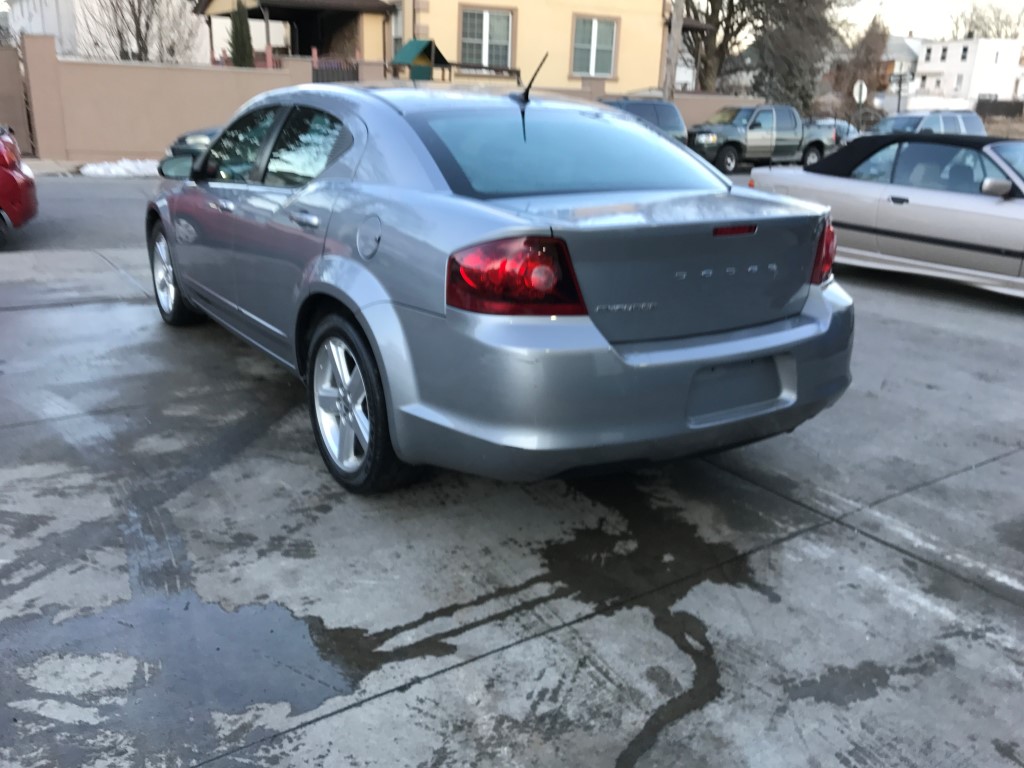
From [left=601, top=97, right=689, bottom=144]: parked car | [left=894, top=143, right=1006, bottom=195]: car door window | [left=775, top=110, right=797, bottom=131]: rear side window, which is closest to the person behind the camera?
[left=894, top=143, right=1006, bottom=195]: car door window

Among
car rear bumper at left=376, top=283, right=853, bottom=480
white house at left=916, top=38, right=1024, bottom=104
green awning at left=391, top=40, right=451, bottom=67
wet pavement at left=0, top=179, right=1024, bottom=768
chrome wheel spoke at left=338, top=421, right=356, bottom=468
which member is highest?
white house at left=916, top=38, right=1024, bottom=104

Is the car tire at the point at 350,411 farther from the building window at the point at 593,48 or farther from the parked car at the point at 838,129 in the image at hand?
the building window at the point at 593,48

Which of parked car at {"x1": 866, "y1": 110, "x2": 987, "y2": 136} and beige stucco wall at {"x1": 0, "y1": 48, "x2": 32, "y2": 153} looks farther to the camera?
parked car at {"x1": 866, "y1": 110, "x2": 987, "y2": 136}

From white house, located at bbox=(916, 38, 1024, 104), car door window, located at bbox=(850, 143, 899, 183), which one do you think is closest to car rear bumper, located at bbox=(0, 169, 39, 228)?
car door window, located at bbox=(850, 143, 899, 183)

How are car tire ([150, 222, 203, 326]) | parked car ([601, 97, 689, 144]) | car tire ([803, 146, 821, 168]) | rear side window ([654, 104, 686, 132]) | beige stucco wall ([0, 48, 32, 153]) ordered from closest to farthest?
car tire ([150, 222, 203, 326])
beige stucco wall ([0, 48, 32, 153])
parked car ([601, 97, 689, 144])
rear side window ([654, 104, 686, 132])
car tire ([803, 146, 821, 168])

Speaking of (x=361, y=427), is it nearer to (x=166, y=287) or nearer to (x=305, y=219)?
(x=305, y=219)

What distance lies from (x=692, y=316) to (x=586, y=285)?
0.46m

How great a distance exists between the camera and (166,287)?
20.9 feet

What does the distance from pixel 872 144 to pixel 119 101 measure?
51.2 feet

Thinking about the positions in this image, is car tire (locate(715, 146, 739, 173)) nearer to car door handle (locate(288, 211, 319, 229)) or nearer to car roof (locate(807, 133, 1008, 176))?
car roof (locate(807, 133, 1008, 176))

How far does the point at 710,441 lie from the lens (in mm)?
3352

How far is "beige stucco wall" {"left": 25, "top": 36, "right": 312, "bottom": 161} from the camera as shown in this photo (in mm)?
18156

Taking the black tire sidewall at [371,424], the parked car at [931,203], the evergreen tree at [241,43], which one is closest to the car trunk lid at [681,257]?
the black tire sidewall at [371,424]

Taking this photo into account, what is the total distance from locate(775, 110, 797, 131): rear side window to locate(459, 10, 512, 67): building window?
24.8 ft
